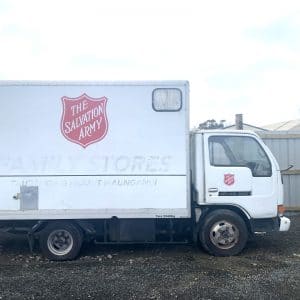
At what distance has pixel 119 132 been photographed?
725 centimetres

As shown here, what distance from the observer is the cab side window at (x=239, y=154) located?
297 inches

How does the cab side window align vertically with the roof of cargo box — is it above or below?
below

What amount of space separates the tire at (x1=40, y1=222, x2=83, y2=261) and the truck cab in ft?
7.07

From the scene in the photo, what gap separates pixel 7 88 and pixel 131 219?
3.06 meters

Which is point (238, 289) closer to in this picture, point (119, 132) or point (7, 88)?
point (119, 132)

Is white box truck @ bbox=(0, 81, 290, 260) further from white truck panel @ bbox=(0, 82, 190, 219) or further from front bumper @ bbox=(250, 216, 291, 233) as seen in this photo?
front bumper @ bbox=(250, 216, 291, 233)

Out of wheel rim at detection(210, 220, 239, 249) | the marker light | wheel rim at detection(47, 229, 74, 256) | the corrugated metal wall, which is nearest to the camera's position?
the marker light

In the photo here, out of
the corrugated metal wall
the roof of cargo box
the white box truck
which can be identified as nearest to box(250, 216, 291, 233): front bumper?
the white box truck

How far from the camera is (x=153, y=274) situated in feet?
21.5

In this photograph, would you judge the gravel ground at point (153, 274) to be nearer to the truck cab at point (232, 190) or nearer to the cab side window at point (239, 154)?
the truck cab at point (232, 190)

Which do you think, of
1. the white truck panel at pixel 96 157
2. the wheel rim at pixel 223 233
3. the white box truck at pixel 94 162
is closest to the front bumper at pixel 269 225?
the wheel rim at pixel 223 233

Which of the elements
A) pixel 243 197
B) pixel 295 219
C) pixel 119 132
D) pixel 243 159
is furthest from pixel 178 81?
pixel 295 219

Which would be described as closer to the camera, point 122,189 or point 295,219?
point 122,189

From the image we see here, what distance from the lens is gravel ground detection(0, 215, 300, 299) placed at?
19.0ft
